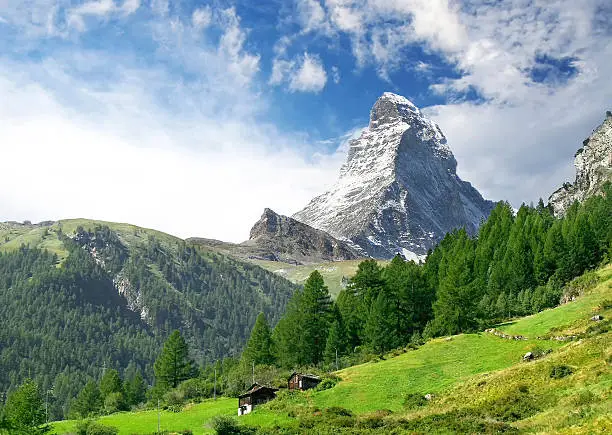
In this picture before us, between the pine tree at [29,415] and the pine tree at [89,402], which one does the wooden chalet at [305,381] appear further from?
the pine tree at [89,402]

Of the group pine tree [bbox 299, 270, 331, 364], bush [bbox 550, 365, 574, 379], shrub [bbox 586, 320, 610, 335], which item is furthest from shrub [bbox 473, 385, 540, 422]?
pine tree [bbox 299, 270, 331, 364]

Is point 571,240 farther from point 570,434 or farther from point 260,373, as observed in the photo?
point 570,434

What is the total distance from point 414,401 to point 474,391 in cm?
620

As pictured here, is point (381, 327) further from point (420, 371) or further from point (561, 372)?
point (561, 372)

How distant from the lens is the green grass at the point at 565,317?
2613 inches

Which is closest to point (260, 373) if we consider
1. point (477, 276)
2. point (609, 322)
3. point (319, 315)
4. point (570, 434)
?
point (319, 315)

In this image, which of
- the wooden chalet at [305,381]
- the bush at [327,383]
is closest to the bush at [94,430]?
the wooden chalet at [305,381]

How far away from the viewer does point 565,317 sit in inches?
2707

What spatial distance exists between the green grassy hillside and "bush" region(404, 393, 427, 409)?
0.31 feet

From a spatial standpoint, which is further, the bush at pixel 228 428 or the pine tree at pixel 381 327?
the pine tree at pixel 381 327

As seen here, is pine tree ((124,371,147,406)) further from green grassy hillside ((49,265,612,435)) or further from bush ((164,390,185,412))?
green grassy hillside ((49,265,612,435))

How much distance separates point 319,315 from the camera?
309ft

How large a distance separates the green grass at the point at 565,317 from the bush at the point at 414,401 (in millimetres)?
19282

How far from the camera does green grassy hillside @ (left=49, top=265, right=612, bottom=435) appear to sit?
123 feet
